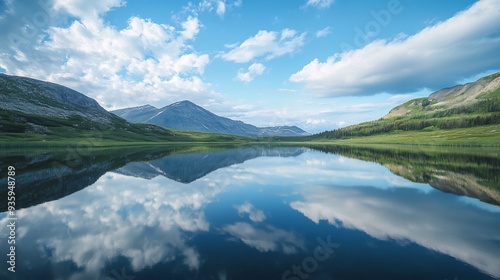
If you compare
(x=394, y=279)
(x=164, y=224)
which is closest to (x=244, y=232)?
(x=164, y=224)

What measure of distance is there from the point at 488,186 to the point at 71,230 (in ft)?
158

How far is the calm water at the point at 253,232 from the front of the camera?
12781 mm

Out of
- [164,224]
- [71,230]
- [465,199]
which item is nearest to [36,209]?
[71,230]

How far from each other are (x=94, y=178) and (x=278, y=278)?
39689 mm

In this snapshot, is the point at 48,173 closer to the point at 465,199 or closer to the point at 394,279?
the point at 394,279

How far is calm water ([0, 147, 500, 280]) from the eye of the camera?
1278 cm

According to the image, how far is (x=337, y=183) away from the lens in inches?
1571

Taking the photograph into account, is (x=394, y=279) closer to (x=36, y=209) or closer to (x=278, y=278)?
(x=278, y=278)

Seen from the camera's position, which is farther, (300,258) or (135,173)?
(135,173)

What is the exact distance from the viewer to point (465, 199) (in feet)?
92.0

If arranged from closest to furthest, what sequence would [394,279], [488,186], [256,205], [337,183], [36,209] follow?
[394,279], [36,209], [256,205], [488,186], [337,183]

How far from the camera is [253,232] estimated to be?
18.3 m

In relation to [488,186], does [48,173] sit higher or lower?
higher

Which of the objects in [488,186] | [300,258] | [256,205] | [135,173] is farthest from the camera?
[135,173]
